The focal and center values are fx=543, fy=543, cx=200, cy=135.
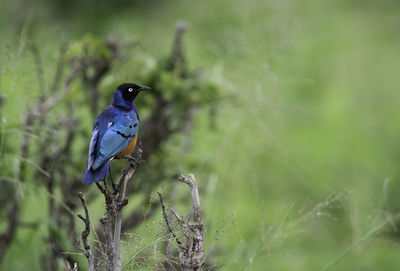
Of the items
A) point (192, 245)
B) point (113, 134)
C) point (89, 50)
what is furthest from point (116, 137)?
point (89, 50)

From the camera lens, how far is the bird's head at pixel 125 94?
1.27 m

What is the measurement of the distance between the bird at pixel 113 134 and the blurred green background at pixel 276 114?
19 centimetres

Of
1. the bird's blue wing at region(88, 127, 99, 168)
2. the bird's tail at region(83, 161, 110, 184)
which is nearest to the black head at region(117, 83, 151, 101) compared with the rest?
the bird's blue wing at region(88, 127, 99, 168)

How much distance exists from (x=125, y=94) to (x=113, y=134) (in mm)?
190

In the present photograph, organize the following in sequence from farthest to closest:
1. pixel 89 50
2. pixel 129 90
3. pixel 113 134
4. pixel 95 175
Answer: pixel 89 50 < pixel 129 90 < pixel 113 134 < pixel 95 175

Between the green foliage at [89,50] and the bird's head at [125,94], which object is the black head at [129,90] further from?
the green foliage at [89,50]

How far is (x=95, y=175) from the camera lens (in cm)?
101

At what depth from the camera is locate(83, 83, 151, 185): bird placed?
3.37 feet

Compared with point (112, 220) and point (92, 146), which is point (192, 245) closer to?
point (112, 220)

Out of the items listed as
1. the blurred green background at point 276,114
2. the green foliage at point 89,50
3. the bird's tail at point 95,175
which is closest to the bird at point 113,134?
the bird's tail at point 95,175

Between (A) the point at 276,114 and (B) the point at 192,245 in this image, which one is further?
(A) the point at 276,114

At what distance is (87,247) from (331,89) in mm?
3163

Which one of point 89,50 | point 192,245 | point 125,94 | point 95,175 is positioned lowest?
point 192,245

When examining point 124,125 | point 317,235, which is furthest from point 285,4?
point 124,125
